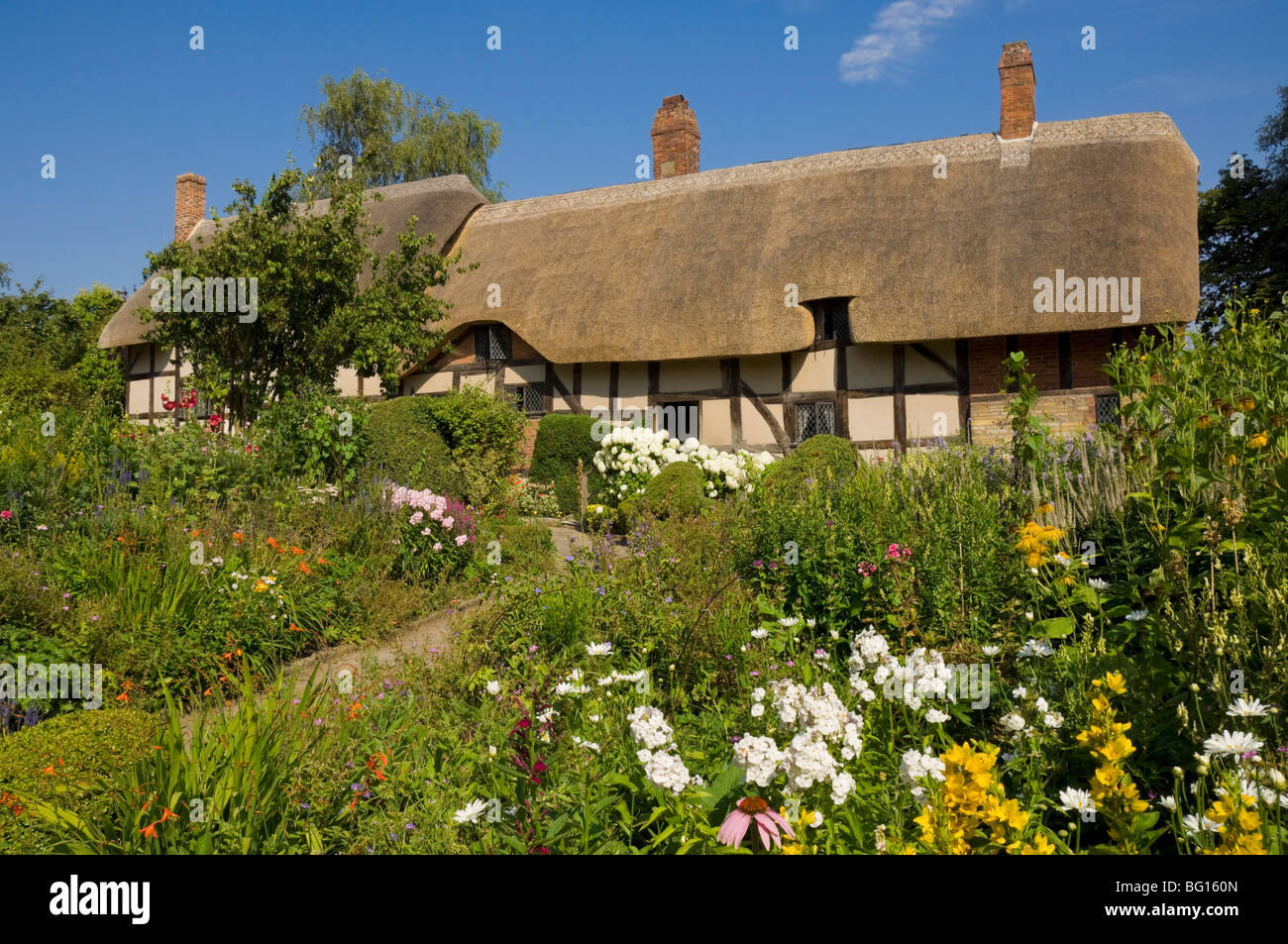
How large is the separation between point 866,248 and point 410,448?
746cm

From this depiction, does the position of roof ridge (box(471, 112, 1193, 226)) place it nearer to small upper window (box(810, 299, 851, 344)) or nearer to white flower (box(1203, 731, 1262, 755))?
small upper window (box(810, 299, 851, 344))

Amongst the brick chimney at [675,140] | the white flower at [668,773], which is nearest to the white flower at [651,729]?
the white flower at [668,773]

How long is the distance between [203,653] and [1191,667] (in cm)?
445

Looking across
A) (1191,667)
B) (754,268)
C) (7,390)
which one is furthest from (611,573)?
(7,390)

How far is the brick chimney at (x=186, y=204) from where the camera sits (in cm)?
2089

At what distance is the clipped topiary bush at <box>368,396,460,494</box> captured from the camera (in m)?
8.88

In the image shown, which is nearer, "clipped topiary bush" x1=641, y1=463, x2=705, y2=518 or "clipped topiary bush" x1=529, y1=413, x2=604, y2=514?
"clipped topiary bush" x1=641, y1=463, x2=705, y2=518

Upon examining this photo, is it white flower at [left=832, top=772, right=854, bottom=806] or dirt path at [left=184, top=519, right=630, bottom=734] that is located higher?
white flower at [left=832, top=772, right=854, bottom=806]

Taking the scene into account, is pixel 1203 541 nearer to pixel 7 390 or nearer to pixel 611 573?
pixel 611 573

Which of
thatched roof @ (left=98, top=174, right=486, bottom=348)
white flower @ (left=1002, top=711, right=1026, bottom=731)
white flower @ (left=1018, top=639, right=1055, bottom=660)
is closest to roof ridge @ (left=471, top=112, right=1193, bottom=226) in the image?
thatched roof @ (left=98, top=174, right=486, bottom=348)

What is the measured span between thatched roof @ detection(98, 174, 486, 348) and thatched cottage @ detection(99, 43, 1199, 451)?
1.15m

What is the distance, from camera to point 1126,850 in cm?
204

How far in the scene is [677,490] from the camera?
9.14m

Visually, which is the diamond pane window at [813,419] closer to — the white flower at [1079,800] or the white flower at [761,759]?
the white flower at [1079,800]
